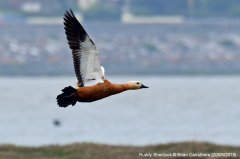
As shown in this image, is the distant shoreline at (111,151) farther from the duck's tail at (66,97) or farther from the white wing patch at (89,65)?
the duck's tail at (66,97)

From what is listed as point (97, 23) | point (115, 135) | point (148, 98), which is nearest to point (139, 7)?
point (97, 23)

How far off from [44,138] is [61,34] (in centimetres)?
4254

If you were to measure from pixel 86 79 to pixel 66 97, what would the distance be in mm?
564

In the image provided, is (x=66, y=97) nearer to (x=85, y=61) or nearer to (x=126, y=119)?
(x=85, y=61)

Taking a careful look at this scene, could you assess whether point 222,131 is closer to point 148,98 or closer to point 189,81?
point 148,98

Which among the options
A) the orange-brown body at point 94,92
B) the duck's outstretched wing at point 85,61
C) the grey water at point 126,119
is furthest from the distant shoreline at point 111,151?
the orange-brown body at point 94,92

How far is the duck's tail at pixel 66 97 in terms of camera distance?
1056 cm

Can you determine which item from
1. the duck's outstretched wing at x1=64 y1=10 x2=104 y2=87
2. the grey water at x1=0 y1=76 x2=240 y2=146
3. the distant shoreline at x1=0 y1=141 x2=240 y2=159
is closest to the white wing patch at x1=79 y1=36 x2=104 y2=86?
the duck's outstretched wing at x1=64 y1=10 x2=104 y2=87

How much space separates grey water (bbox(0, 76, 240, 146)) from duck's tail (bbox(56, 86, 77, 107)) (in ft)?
37.6

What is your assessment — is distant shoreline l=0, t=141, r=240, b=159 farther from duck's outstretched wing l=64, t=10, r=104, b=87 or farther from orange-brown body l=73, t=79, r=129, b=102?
orange-brown body l=73, t=79, r=129, b=102

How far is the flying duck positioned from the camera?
10.6 m

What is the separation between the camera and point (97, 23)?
73.9m

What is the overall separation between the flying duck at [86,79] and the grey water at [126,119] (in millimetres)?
11221

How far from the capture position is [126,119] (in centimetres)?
3875
